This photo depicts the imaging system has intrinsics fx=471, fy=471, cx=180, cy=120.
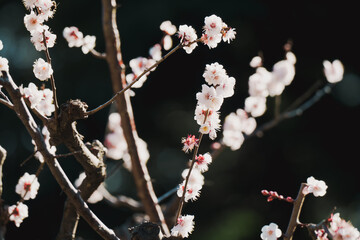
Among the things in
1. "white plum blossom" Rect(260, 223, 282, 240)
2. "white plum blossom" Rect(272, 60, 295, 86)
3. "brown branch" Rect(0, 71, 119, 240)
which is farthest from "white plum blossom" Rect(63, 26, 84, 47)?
"white plum blossom" Rect(272, 60, 295, 86)

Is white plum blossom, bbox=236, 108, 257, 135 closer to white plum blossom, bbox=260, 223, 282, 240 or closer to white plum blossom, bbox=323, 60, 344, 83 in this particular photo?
white plum blossom, bbox=323, 60, 344, 83

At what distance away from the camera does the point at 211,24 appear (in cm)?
106

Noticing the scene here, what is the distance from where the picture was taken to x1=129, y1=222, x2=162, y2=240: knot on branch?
96cm

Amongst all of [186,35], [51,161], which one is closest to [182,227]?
[51,161]

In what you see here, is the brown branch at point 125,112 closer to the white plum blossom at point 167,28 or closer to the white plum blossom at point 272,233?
the white plum blossom at point 167,28

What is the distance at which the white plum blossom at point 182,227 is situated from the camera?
1021 mm

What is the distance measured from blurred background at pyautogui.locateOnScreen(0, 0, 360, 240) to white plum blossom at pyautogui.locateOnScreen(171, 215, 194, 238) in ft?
9.01

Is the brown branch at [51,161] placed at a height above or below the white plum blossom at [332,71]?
below

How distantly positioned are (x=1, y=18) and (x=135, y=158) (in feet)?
11.6

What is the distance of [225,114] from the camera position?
389cm

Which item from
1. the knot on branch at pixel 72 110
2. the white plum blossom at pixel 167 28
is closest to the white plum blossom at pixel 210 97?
the knot on branch at pixel 72 110

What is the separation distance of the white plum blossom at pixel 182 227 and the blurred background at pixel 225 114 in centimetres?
274

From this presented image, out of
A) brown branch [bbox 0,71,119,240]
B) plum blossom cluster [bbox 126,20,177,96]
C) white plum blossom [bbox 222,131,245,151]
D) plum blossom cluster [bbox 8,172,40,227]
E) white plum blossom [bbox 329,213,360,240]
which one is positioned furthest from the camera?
white plum blossom [bbox 222,131,245,151]

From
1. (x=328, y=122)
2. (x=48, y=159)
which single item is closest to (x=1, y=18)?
(x=328, y=122)
